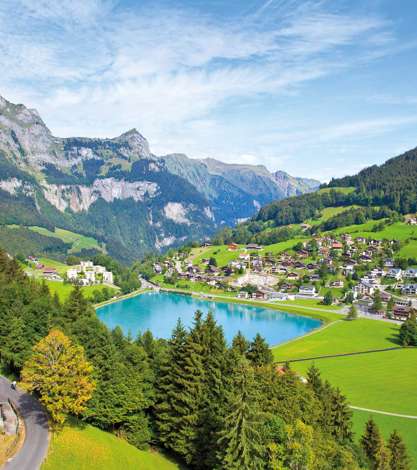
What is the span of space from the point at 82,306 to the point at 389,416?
94.8 feet

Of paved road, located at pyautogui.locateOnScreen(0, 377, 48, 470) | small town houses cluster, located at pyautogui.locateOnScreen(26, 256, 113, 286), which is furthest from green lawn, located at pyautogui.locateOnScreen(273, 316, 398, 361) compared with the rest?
small town houses cluster, located at pyautogui.locateOnScreen(26, 256, 113, 286)

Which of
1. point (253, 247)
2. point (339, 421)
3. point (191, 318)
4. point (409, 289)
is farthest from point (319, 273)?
point (339, 421)

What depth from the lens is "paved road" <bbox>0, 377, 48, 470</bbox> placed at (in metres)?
18.9

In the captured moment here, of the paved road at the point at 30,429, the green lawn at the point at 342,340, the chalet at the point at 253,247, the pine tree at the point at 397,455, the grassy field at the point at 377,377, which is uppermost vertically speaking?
the chalet at the point at 253,247

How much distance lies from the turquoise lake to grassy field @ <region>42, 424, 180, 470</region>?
174 ft

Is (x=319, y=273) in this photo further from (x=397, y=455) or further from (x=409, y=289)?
(x=397, y=455)

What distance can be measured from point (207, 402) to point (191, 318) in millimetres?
76834

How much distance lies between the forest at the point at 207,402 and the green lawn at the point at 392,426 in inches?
257

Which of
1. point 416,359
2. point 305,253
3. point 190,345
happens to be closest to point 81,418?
point 190,345

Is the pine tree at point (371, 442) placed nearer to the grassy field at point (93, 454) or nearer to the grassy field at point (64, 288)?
the grassy field at point (93, 454)

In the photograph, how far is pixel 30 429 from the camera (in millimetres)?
21906

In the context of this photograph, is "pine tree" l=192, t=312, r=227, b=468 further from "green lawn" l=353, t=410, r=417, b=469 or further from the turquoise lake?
the turquoise lake

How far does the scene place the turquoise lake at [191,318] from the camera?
8662 cm

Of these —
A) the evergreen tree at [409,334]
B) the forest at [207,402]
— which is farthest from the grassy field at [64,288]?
the forest at [207,402]
